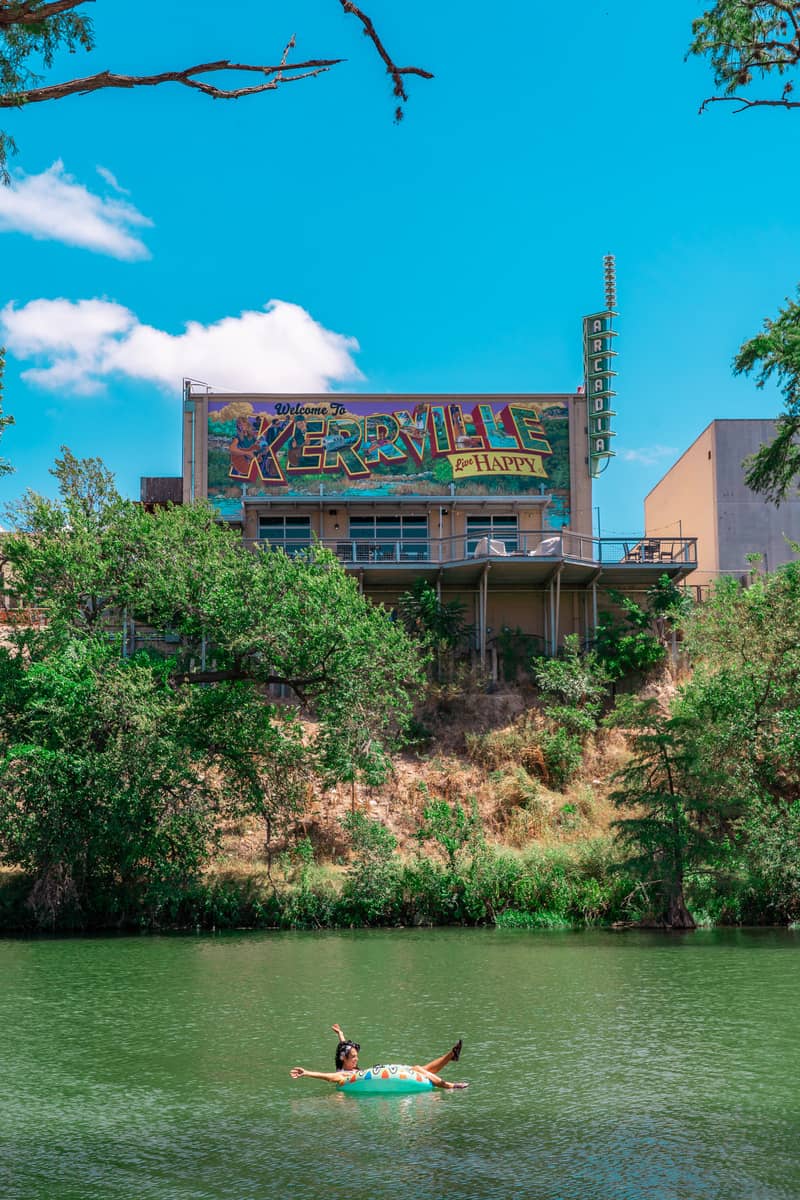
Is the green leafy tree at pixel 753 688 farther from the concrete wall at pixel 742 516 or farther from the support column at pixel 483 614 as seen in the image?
the concrete wall at pixel 742 516

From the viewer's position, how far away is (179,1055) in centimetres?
1534

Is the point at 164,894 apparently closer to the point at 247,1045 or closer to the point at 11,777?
the point at 11,777

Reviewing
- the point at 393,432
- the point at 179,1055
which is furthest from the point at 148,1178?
the point at 393,432

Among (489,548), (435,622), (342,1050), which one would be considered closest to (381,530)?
(435,622)

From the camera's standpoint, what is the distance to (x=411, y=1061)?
47.9 ft

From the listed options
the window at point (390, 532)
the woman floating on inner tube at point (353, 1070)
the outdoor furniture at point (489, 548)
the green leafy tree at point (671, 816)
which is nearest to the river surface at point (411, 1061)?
the woman floating on inner tube at point (353, 1070)

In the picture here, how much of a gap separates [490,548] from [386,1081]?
27232 millimetres

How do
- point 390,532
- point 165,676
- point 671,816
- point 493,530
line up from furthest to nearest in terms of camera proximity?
1. point 390,532
2. point 493,530
3. point 165,676
4. point 671,816

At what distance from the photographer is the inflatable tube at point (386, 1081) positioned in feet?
42.5

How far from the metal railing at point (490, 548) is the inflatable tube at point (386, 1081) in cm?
2650

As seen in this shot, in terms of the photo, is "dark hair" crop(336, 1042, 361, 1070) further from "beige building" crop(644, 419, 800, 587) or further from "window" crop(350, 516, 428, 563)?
"beige building" crop(644, 419, 800, 587)

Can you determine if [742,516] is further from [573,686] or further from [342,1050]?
[342,1050]

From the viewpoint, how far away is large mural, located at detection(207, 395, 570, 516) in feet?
142

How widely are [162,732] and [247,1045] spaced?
13.7 m
